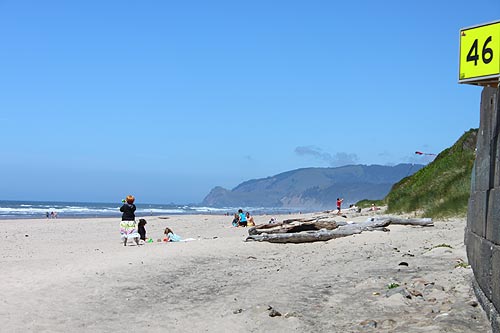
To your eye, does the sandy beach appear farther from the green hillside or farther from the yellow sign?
the green hillside

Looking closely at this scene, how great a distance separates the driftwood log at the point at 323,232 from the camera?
52.4ft

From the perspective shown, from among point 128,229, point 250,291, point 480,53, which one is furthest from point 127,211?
point 480,53

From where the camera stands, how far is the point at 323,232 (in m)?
16.3

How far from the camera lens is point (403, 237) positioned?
50.1 ft

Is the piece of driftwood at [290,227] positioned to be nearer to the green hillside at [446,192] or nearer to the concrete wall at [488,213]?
the green hillside at [446,192]

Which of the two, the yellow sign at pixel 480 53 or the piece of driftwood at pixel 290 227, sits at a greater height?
the yellow sign at pixel 480 53

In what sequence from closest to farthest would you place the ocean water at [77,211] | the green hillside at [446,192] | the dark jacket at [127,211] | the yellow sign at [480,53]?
1. the yellow sign at [480,53]
2. the dark jacket at [127,211]
3. the green hillside at [446,192]
4. the ocean water at [77,211]

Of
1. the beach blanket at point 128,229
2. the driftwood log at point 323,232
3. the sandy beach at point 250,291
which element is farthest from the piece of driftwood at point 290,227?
the beach blanket at point 128,229

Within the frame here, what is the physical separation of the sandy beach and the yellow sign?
8.29ft

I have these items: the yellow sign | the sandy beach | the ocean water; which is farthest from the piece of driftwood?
the ocean water

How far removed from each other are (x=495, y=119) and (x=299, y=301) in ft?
13.9

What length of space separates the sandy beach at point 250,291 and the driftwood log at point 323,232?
1.71 metres

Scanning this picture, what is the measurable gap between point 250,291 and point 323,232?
22.5 ft

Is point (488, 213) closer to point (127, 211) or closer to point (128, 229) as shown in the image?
point (127, 211)
